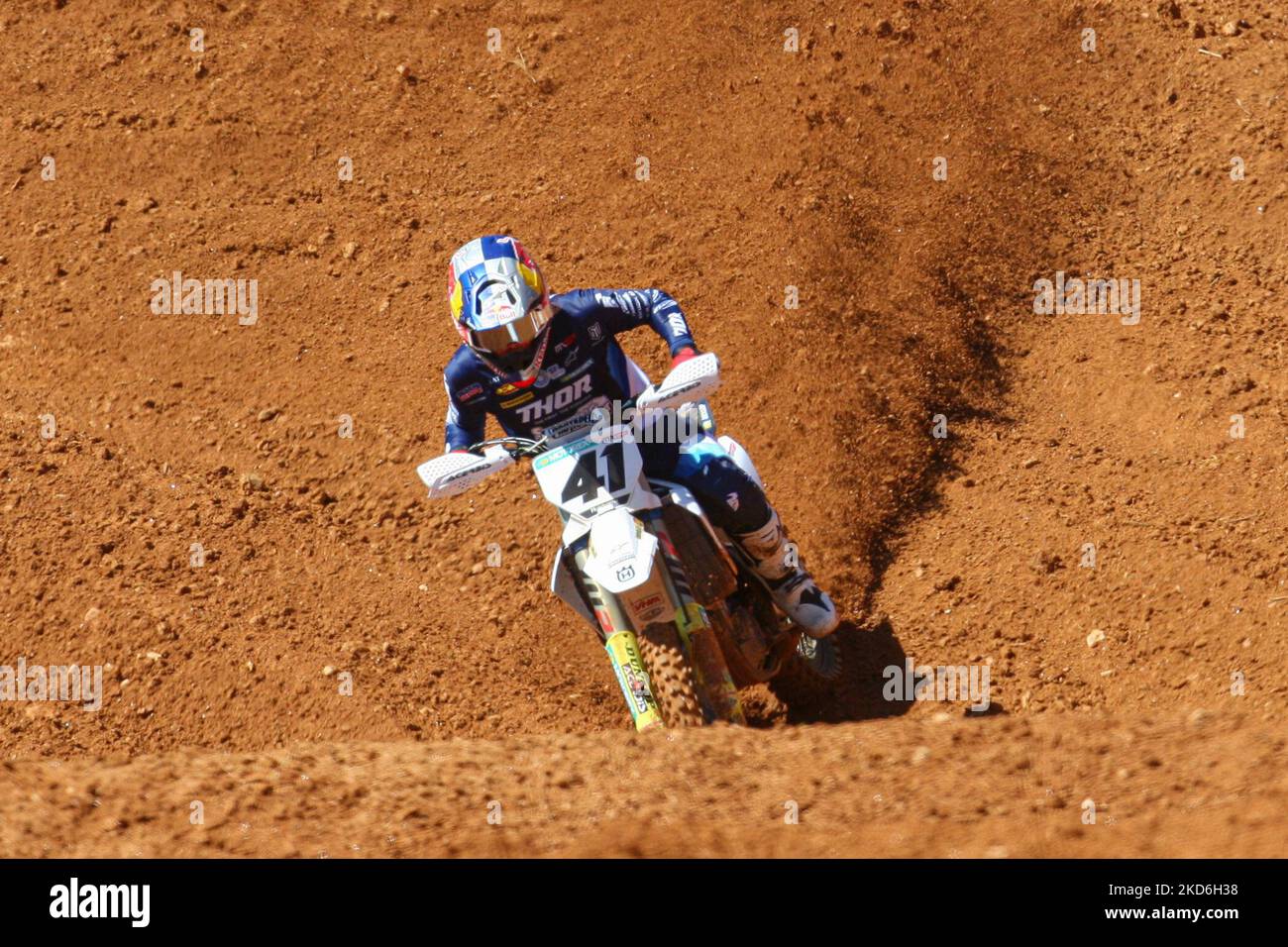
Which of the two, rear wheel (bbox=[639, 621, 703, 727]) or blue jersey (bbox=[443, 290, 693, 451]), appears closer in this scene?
rear wheel (bbox=[639, 621, 703, 727])

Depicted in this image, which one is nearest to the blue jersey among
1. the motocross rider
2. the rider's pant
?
the motocross rider

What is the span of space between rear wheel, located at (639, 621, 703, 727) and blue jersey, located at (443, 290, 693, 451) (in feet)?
4.71

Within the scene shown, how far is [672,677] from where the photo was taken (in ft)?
22.4

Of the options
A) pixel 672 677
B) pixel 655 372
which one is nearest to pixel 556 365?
pixel 672 677

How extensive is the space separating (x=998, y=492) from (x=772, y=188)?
3616mm

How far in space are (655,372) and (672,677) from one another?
472 centimetres

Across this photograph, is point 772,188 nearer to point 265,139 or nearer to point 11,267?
point 265,139

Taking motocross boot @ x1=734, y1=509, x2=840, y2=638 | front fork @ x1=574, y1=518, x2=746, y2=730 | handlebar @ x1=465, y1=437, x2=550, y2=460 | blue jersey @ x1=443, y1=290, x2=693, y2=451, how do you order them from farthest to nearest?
1. motocross boot @ x1=734, y1=509, x2=840, y2=638
2. blue jersey @ x1=443, y1=290, x2=693, y2=451
3. handlebar @ x1=465, y1=437, x2=550, y2=460
4. front fork @ x1=574, y1=518, x2=746, y2=730

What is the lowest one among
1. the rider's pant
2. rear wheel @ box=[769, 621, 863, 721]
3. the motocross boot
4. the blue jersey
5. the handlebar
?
rear wheel @ box=[769, 621, 863, 721]

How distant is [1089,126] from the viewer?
12469 millimetres

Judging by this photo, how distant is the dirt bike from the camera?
6.73 metres

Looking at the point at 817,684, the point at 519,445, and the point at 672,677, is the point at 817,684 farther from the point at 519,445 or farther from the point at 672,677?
the point at 519,445

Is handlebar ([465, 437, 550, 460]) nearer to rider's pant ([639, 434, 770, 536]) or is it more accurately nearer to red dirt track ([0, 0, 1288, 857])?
rider's pant ([639, 434, 770, 536])

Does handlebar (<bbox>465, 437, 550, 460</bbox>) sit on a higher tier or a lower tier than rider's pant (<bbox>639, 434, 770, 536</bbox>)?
higher
